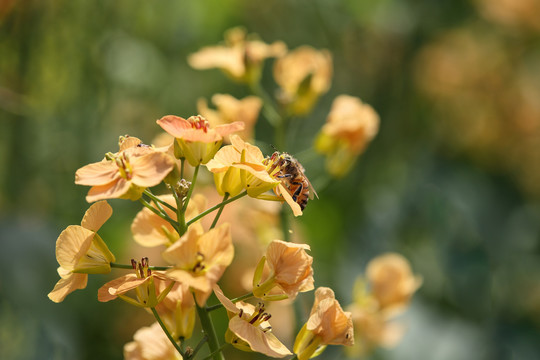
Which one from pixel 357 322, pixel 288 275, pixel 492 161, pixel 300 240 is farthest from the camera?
pixel 492 161

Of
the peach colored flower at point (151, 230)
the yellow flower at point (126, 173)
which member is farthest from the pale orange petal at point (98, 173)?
the peach colored flower at point (151, 230)

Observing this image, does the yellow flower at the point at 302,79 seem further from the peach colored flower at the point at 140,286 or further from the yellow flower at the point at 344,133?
the peach colored flower at the point at 140,286

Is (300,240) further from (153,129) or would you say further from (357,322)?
(153,129)

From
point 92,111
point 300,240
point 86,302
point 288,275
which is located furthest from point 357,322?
point 92,111

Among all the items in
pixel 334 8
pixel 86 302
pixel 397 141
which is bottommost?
pixel 86 302

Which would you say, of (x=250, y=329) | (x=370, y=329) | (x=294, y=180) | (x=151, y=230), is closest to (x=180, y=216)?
(x=151, y=230)
